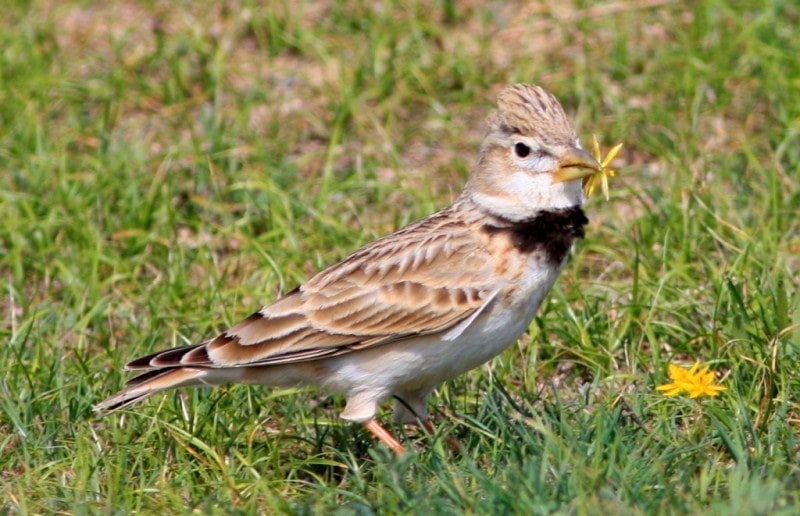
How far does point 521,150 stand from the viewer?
5875 millimetres

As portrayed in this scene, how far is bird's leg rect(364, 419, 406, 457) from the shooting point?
5.82 meters

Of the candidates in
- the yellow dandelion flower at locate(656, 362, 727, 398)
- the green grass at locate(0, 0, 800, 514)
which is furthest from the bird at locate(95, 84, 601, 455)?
the yellow dandelion flower at locate(656, 362, 727, 398)

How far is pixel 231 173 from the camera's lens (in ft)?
28.8

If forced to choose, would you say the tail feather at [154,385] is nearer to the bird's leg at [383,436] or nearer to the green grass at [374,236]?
the green grass at [374,236]

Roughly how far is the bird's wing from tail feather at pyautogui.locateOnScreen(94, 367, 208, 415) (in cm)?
6

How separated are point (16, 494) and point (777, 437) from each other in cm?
302

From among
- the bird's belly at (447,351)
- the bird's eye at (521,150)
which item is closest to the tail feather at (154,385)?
the bird's belly at (447,351)

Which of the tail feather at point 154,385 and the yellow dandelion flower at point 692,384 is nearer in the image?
the yellow dandelion flower at point 692,384

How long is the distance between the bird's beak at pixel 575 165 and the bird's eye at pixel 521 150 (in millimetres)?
178

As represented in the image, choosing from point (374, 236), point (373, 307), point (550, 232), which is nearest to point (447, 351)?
point (373, 307)

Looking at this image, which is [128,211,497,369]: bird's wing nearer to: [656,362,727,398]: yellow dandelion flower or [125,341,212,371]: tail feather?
[125,341,212,371]: tail feather

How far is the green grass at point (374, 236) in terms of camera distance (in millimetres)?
5418

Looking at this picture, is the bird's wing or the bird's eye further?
the bird's eye

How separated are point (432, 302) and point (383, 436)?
0.62 metres
